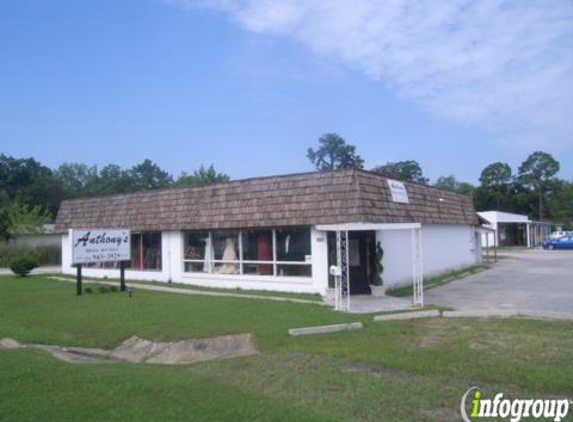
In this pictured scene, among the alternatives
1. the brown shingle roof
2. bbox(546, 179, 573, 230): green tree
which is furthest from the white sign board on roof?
bbox(546, 179, 573, 230): green tree

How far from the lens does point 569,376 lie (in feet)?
24.2

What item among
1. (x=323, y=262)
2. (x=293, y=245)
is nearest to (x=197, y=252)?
(x=293, y=245)

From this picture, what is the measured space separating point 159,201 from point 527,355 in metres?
17.1

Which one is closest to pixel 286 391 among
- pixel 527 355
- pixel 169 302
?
pixel 527 355

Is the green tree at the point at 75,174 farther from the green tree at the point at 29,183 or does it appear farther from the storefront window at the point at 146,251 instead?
the storefront window at the point at 146,251

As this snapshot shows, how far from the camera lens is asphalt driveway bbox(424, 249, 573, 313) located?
1460 centimetres

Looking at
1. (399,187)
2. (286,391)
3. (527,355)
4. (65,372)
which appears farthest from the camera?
(399,187)

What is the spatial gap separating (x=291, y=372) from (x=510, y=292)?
39.3 ft

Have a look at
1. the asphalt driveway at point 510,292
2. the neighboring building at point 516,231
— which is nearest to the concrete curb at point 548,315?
the asphalt driveway at point 510,292

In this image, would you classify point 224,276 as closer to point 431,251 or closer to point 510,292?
point 431,251

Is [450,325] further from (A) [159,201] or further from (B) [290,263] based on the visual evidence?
(A) [159,201]

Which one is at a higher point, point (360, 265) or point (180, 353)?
point (360, 265)

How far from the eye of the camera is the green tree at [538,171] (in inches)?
3349

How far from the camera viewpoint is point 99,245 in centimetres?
1991
